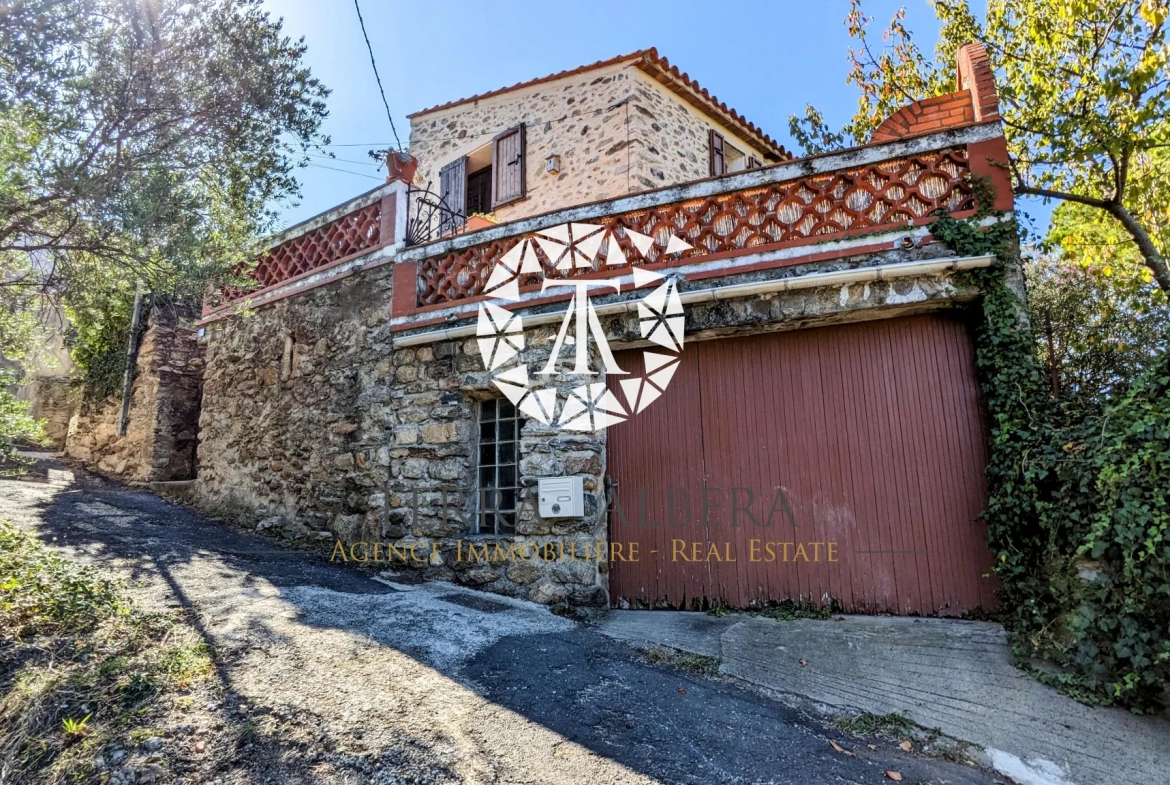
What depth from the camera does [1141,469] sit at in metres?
3.16

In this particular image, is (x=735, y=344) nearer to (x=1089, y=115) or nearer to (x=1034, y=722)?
(x=1034, y=722)

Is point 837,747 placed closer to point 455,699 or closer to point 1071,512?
point 455,699

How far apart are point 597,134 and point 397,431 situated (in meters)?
4.80

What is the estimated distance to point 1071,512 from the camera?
11.2 feet

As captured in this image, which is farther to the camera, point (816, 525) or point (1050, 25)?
point (1050, 25)

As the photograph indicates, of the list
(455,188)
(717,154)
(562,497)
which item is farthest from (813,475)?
(455,188)

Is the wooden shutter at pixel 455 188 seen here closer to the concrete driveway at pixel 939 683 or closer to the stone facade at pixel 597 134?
the stone facade at pixel 597 134

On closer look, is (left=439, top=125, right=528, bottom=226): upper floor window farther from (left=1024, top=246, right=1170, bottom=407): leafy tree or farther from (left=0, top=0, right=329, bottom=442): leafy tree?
(left=1024, top=246, right=1170, bottom=407): leafy tree

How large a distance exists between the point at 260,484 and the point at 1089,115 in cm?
857

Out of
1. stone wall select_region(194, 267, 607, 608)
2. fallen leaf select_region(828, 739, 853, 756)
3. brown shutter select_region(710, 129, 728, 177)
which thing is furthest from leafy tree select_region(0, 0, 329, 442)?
brown shutter select_region(710, 129, 728, 177)

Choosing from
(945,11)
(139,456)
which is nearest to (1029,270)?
(945,11)

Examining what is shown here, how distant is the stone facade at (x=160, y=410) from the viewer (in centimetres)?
845

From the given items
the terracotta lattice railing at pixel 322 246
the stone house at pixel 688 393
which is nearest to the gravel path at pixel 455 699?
the stone house at pixel 688 393

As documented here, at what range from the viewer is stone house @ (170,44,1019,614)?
14.4 ft
